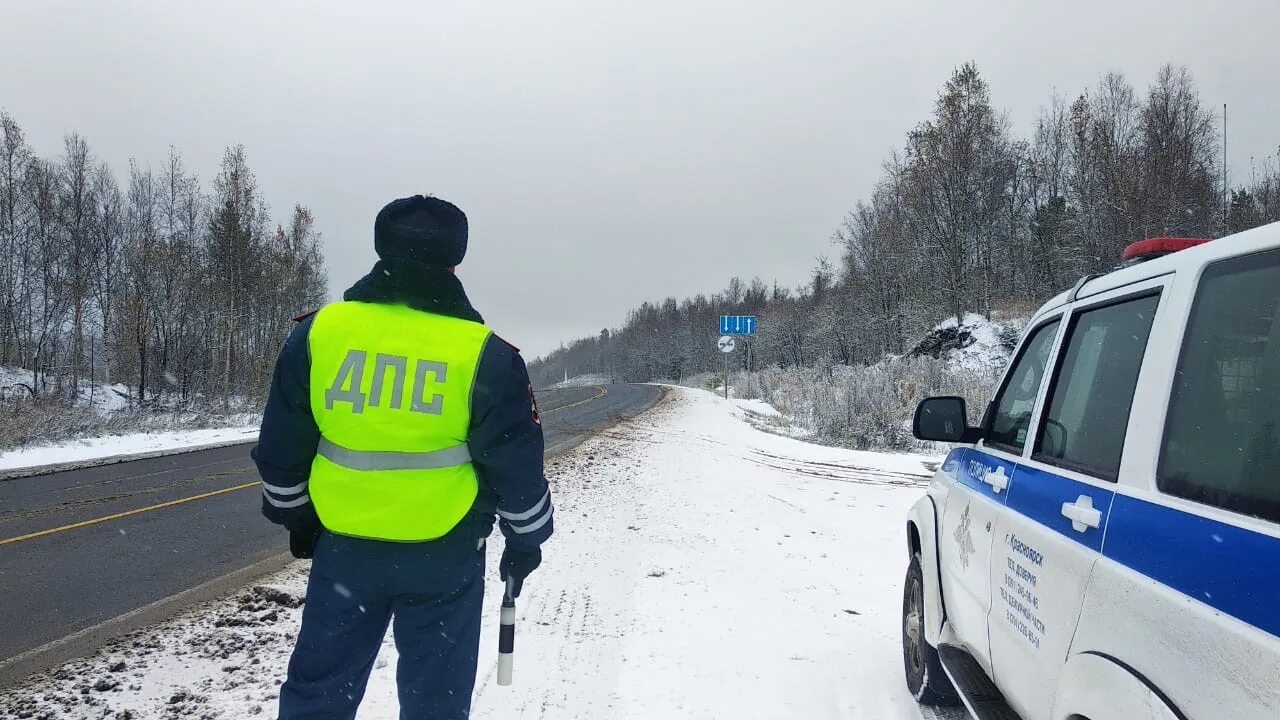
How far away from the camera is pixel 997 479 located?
274cm

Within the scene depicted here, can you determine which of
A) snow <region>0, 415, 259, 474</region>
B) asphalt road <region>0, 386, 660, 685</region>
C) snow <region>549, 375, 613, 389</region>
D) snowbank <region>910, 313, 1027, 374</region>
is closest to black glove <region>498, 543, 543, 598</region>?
asphalt road <region>0, 386, 660, 685</region>

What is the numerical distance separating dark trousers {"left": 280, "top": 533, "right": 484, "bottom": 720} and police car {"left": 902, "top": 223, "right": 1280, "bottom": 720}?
71.8 inches

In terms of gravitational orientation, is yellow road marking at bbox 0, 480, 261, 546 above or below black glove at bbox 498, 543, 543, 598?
below

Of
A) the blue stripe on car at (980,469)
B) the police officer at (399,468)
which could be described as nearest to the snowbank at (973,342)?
the blue stripe on car at (980,469)

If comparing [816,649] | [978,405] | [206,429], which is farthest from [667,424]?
[816,649]

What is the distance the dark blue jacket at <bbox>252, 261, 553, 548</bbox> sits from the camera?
2.26 meters

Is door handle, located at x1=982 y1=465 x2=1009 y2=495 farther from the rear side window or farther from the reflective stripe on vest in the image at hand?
the reflective stripe on vest

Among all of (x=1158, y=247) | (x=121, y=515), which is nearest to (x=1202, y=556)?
(x=1158, y=247)

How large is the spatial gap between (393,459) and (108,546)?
6.63 m

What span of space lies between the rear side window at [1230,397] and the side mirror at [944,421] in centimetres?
140

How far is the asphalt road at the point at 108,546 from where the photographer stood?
4.78 meters

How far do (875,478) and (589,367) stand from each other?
13525cm

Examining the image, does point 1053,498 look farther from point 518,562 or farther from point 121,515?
point 121,515

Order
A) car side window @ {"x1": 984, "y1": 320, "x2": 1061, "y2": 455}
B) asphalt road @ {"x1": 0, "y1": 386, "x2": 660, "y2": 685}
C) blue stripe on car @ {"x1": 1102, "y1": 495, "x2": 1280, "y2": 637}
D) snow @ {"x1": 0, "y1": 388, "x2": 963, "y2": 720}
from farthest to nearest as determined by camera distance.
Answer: asphalt road @ {"x1": 0, "y1": 386, "x2": 660, "y2": 685}, snow @ {"x1": 0, "y1": 388, "x2": 963, "y2": 720}, car side window @ {"x1": 984, "y1": 320, "x2": 1061, "y2": 455}, blue stripe on car @ {"x1": 1102, "y1": 495, "x2": 1280, "y2": 637}
